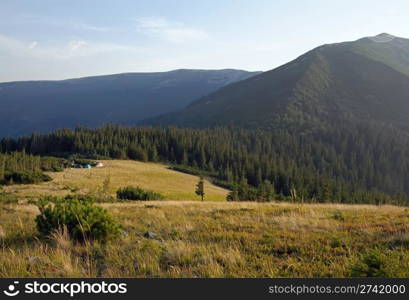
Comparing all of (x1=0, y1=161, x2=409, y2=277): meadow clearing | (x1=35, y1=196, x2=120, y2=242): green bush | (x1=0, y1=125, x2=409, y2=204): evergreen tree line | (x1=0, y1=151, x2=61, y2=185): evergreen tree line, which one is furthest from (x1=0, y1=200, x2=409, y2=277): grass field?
(x1=0, y1=125, x2=409, y2=204): evergreen tree line

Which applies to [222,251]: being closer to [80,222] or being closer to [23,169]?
[80,222]

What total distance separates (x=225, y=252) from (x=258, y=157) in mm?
147090

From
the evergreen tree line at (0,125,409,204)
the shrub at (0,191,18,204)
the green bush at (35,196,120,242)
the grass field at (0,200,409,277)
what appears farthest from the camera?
the evergreen tree line at (0,125,409,204)

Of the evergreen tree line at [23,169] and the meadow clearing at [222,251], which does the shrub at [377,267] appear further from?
the evergreen tree line at [23,169]

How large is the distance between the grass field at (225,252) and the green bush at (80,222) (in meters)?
0.36

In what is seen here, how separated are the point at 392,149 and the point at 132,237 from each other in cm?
21719

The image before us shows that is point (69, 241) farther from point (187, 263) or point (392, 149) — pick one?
point (392, 149)

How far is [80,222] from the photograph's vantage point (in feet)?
28.4

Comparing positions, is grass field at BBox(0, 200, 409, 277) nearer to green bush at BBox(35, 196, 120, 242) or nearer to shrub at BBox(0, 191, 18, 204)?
green bush at BBox(35, 196, 120, 242)

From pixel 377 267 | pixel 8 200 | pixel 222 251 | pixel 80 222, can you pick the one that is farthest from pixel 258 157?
pixel 377 267

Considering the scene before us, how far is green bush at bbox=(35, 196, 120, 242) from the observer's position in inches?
330

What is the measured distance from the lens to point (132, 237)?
8922 mm

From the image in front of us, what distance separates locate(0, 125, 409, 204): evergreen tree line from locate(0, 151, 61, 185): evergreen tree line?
97.1 ft

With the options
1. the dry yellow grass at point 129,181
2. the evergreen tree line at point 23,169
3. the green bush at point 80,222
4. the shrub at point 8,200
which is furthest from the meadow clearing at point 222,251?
the evergreen tree line at point 23,169
